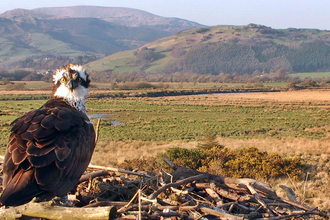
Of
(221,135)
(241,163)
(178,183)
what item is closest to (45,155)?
(178,183)

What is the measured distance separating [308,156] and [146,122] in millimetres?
28306

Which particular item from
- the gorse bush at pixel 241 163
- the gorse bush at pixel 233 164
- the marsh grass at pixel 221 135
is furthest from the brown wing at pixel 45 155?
the gorse bush at pixel 241 163

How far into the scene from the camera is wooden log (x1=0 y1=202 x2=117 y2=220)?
13.1ft

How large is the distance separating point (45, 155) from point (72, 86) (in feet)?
5.99

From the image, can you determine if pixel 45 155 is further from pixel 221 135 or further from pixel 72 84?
pixel 221 135

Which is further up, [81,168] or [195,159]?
[81,168]

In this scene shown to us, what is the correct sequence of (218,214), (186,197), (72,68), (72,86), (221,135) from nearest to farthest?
(218,214)
(186,197)
(72,86)
(72,68)
(221,135)

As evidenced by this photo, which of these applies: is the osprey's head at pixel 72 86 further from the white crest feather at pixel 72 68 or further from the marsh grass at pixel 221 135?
the marsh grass at pixel 221 135

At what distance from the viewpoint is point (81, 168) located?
5555 mm

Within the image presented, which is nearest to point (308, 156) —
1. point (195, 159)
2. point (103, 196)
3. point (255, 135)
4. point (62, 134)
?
point (195, 159)

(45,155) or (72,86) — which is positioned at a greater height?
(72,86)

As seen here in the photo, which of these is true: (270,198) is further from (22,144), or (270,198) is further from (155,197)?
(22,144)

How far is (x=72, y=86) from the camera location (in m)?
6.43

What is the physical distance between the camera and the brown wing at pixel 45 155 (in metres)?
4.60
